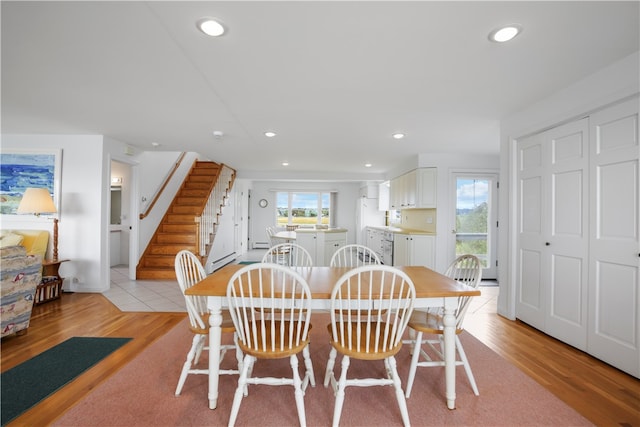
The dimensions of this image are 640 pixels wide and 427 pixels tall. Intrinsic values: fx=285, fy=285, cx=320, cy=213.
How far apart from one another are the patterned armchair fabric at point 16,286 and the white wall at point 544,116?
497cm

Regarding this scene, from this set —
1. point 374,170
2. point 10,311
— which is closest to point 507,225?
point 374,170

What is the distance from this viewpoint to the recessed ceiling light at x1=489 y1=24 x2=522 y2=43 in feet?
5.64

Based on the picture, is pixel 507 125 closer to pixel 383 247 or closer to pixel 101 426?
pixel 383 247

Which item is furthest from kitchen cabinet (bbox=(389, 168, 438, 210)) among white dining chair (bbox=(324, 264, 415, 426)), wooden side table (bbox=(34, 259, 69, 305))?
wooden side table (bbox=(34, 259, 69, 305))

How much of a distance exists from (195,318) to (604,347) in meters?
3.20

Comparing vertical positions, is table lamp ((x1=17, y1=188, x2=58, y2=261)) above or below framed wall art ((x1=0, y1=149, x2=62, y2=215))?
below

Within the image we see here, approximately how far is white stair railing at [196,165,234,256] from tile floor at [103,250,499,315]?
0.95m

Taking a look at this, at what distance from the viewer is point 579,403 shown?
5.98 ft

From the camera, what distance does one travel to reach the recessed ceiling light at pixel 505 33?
172cm

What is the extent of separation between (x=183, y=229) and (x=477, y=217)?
594 centimetres

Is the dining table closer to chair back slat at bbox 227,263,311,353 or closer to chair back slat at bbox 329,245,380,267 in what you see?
chair back slat at bbox 227,263,311,353

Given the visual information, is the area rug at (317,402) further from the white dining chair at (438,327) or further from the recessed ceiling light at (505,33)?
the recessed ceiling light at (505,33)

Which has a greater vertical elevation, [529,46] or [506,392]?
[529,46]

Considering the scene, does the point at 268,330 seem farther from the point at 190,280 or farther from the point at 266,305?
the point at 190,280
